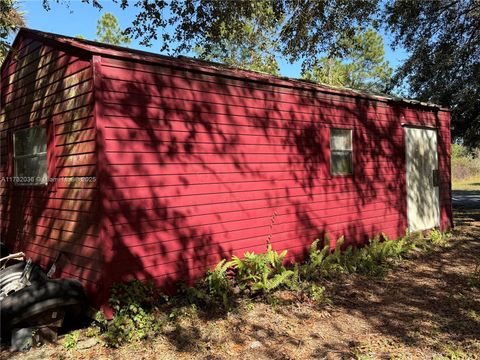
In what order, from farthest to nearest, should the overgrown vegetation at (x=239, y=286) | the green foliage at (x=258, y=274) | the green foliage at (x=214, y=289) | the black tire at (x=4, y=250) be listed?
the black tire at (x=4, y=250)
the green foliage at (x=258, y=274)
the green foliage at (x=214, y=289)
the overgrown vegetation at (x=239, y=286)

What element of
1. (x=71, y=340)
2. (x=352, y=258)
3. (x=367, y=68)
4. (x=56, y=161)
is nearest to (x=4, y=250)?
(x=56, y=161)

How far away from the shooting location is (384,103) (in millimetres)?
9664

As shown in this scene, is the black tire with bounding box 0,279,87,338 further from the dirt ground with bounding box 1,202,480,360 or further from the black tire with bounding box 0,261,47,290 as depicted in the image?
the black tire with bounding box 0,261,47,290

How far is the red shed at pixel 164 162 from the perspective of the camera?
5.13 meters

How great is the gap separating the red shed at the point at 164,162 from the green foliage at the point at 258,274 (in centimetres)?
32

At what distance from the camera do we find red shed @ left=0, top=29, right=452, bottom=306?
5129mm

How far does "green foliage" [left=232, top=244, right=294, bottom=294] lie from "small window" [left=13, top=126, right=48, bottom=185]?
3280 mm

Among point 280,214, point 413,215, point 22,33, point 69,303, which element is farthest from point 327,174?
point 22,33

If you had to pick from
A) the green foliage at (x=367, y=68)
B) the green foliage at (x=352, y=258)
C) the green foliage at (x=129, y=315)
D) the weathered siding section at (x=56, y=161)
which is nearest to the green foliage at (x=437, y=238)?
the green foliage at (x=352, y=258)

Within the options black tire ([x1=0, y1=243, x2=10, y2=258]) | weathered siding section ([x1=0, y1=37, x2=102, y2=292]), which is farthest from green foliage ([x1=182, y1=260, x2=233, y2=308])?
black tire ([x1=0, y1=243, x2=10, y2=258])

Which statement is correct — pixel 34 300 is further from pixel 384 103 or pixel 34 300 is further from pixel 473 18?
pixel 473 18

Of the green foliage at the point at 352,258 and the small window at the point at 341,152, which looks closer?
the green foliage at the point at 352,258

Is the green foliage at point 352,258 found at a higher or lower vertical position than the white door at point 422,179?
lower

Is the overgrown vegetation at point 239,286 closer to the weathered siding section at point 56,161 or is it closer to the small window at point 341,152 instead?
the weathered siding section at point 56,161
